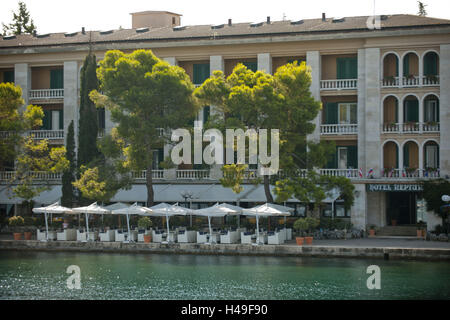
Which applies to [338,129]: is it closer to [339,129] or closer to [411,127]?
[339,129]

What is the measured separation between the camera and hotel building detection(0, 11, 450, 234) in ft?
184

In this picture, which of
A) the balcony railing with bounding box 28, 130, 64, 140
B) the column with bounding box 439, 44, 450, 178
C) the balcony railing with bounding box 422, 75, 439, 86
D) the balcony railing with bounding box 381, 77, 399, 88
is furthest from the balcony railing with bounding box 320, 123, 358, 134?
the balcony railing with bounding box 28, 130, 64, 140

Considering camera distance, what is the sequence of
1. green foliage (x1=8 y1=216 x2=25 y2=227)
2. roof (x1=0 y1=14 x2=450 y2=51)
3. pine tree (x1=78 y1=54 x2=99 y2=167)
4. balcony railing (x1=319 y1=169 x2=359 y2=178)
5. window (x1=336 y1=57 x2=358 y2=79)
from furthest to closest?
window (x1=336 y1=57 x2=358 y2=79) → roof (x1=0 y1=14 x2=450 y2=51) → pine tree (x1=78 y1=54 x2=99 y2=167) → balcony railing (x1=319 y1=169 x2=359 y2=178) → green foliage (x1=8 y1=216 x2=25 y2=227)

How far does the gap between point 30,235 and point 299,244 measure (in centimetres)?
1823

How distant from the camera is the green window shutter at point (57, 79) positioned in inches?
2564

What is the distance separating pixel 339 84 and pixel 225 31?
33.5 ft

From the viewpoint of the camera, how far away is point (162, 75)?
5350cm

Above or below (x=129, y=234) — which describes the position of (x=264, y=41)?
above

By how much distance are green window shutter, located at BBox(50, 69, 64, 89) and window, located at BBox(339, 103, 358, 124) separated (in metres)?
22.4

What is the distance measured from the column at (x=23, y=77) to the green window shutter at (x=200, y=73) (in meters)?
13.5

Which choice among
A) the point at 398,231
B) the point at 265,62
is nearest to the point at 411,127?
the point at 398,231

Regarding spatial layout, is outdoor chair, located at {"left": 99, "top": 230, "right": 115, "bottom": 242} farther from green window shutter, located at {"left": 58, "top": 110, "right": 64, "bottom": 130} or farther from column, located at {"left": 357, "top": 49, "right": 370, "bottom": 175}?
column, located at {"left": 357, "top": 49, "right": 370, "bottom": 175}

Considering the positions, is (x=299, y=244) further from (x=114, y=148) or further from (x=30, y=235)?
(x=30, y=235)

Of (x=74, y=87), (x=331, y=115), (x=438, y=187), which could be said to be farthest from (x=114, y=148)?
(x=438, y=187)
